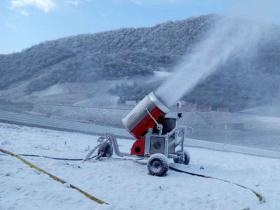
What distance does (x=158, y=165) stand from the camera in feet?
32.2

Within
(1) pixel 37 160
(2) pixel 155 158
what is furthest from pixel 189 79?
(1) pixel 37 160

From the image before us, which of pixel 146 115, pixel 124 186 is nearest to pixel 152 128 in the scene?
pixel 146 115

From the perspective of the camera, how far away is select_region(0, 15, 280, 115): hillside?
4153 centimetres

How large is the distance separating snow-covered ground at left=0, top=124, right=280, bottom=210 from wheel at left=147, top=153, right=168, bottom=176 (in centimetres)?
19

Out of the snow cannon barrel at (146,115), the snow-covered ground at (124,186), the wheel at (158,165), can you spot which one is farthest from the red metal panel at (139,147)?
the wheel at (158,165)

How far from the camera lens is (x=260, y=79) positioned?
179 ft

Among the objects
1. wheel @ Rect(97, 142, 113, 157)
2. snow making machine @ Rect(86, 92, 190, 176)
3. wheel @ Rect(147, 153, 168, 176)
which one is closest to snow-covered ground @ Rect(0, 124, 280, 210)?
wheel @ Rect(147, 153, 168, 176)

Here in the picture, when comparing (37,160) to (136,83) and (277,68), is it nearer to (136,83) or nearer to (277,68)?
(136,83)

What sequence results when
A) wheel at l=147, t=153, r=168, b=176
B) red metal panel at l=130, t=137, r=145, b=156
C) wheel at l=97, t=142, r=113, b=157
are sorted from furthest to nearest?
wheel at l=97, t=142, r=113, b=157
red metal panel at l=130, t=137, r=145, b=156
wheel at l=147, t=153, r=168, b=176

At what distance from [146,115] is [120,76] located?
38400mm

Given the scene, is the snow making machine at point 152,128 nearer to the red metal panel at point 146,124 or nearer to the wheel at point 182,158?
the red metal panel at point 146,124

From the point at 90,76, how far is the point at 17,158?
3826 cm

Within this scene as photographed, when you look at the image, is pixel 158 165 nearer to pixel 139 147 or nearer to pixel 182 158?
pixel 139 147

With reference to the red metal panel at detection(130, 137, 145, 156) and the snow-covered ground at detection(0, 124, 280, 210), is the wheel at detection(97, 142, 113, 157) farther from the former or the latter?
the red metal panel at detection(130, 137, 145, 156)
